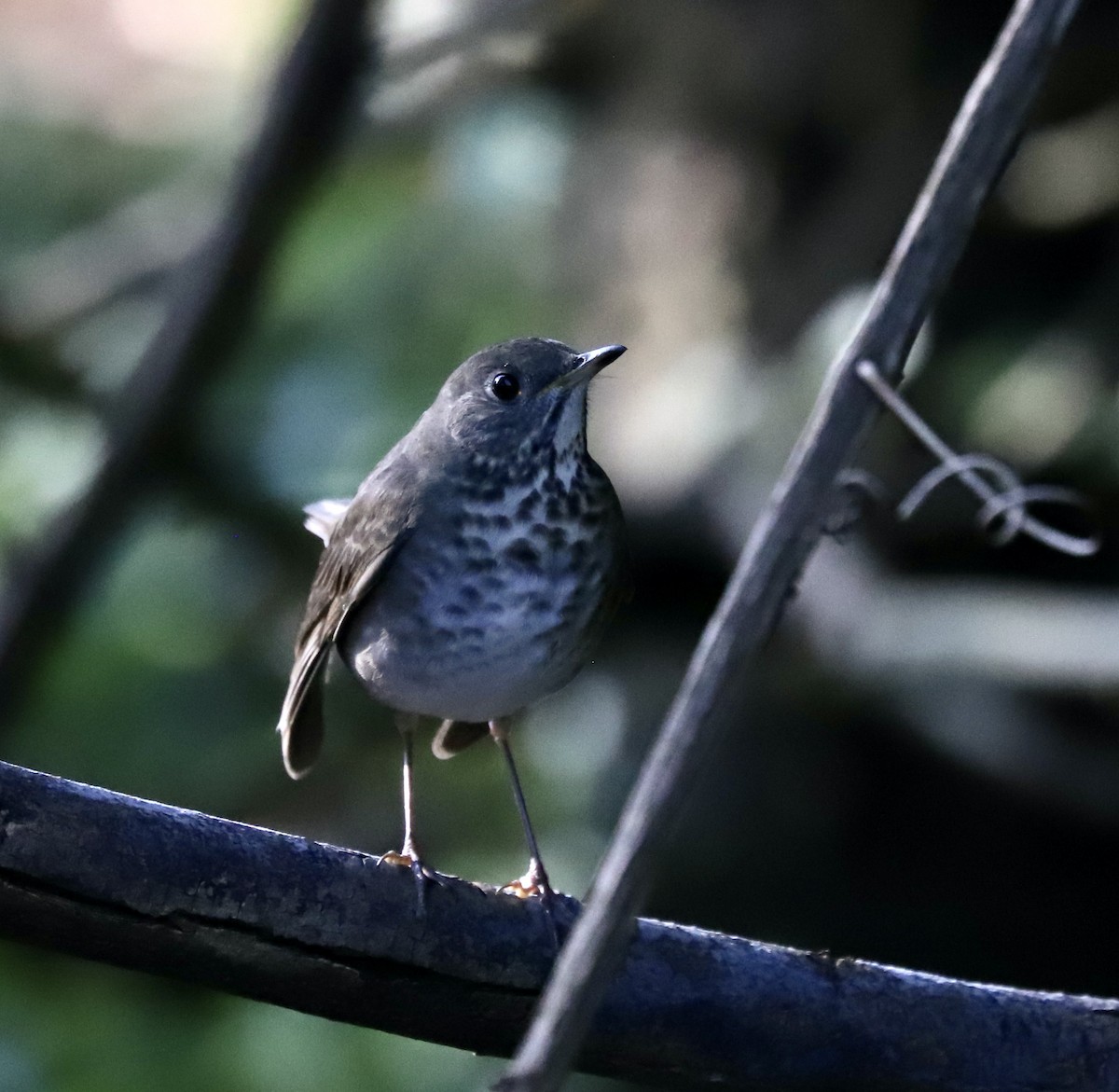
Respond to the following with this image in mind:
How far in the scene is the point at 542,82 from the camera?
19.7 ft

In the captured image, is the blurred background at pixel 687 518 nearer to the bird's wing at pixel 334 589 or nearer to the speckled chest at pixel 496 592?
the bird's wing at pixel 334 589

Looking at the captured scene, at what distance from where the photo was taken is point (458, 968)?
96.0 inches

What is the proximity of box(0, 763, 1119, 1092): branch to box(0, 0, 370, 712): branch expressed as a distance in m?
1.49

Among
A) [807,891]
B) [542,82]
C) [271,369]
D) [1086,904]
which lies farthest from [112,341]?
[1086,904]

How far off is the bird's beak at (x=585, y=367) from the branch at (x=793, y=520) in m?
1.64

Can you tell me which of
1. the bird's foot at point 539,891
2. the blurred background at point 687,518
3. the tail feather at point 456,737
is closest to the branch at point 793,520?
the bird's foot at point 539,891

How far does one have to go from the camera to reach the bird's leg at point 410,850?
2416 mm

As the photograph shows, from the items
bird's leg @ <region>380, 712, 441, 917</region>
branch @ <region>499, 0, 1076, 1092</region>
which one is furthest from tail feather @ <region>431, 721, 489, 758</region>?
branch @ <region>499, 0, 1076, 1092</region>

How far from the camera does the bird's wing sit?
3.10 m

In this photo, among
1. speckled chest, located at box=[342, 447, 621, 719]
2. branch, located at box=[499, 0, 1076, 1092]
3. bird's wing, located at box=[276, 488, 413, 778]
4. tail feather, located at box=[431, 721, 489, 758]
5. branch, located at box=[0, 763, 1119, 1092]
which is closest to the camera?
branch, located at box=[499, 0, 1076, 1092]

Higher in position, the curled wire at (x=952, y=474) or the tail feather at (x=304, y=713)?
the curled wire at (x=952, y=474)

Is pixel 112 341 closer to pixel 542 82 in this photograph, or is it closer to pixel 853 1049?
pixel 542 82

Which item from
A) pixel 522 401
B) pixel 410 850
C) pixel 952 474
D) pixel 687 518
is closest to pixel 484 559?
pixel 522 401

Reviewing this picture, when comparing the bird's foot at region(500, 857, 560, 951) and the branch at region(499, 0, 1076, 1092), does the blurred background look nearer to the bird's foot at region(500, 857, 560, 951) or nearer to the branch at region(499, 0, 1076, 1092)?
the bird's foot at region(500, 857, 560, 951)
